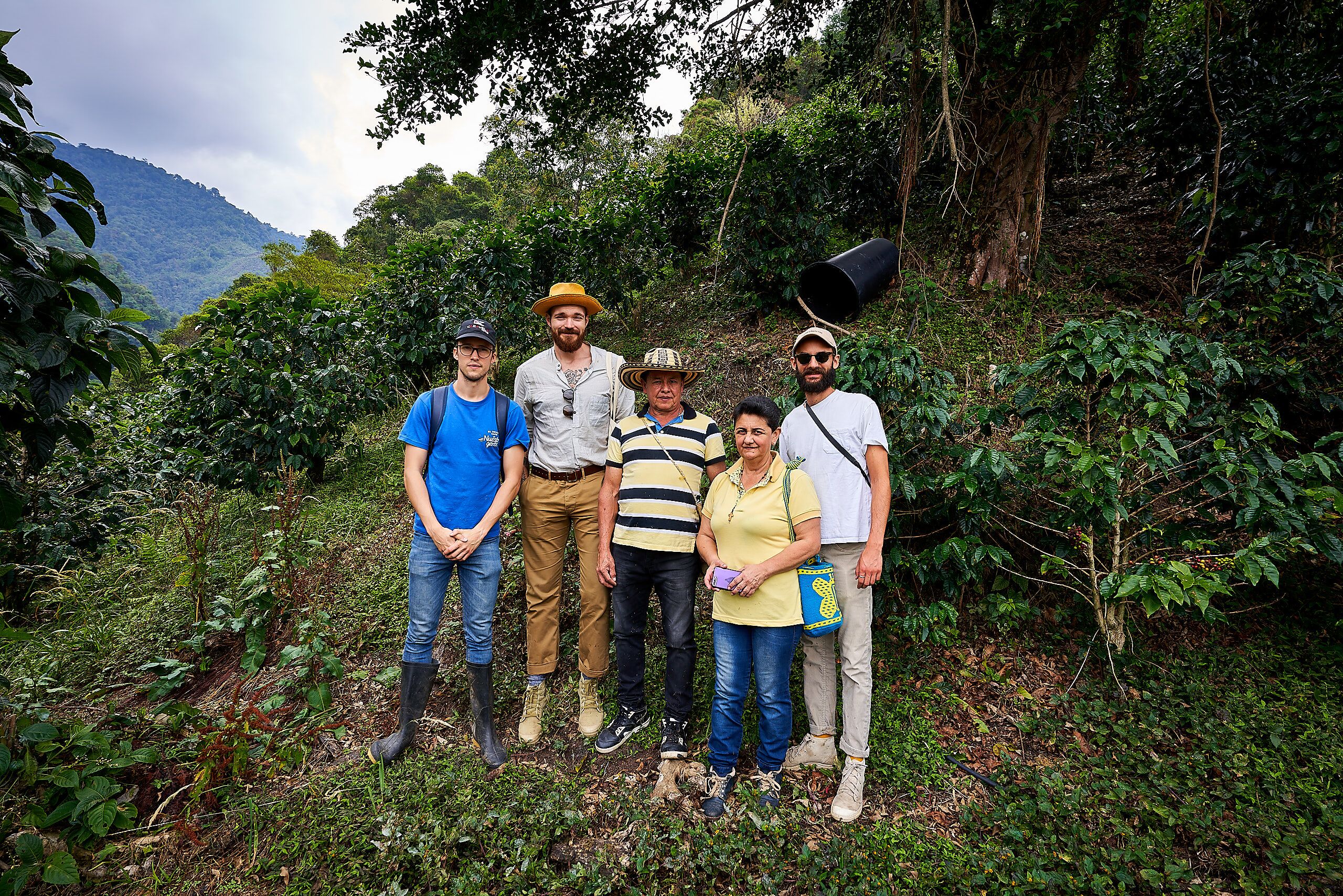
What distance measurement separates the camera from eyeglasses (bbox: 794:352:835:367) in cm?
276

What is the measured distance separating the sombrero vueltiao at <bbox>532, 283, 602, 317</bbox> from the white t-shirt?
1357 mm

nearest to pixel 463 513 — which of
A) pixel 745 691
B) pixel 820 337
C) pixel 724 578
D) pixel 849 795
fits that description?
pixel 724 578

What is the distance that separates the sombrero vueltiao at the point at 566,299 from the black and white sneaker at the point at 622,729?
86.9 inches

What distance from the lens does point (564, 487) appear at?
3117 mm

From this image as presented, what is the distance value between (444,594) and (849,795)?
2161 mm

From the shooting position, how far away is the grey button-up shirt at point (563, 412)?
10.2ft

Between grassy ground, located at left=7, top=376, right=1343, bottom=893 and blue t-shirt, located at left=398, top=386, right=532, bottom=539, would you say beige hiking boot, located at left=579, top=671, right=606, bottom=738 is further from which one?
blue t-shirt, located at left=398, top=386, right=532, bottom=539

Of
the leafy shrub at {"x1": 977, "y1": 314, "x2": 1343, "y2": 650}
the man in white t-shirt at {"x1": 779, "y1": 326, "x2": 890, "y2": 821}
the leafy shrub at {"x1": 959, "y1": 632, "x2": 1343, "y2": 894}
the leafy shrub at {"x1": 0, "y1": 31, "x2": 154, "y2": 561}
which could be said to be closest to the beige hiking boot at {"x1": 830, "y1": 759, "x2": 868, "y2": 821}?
the man in white t-shirt at {"x1": 779, "y1": 326, "x2": 890, "y2": 821}

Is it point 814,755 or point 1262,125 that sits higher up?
point 1262,125

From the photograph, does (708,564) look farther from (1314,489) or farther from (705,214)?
(705,214)

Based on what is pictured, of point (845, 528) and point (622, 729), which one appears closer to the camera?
point (845, 528)

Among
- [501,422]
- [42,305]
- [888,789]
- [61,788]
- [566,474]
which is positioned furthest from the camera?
[566,474]

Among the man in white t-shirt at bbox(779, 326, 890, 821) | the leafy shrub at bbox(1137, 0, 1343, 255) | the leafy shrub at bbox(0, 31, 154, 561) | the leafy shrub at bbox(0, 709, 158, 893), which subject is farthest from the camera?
the leafy shrub at bbox(1137, 0, 1343, 255)

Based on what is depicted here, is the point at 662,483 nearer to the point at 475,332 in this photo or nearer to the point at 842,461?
the point at 842,461
